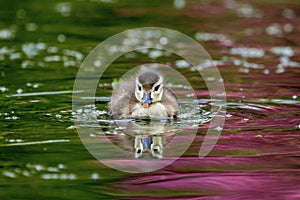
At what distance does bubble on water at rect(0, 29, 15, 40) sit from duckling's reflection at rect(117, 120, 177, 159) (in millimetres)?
4331

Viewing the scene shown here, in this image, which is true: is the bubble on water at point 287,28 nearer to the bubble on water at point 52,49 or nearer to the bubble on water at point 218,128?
the bubble on water at point 52,49

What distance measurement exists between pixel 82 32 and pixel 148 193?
681 cm

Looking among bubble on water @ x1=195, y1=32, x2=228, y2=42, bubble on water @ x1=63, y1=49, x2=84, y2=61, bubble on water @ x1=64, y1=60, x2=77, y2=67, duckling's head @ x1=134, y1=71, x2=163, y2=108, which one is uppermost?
bubble on water @ x1=195, y1=32, x2=228, y2=42

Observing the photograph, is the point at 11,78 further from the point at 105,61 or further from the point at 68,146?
the point at 68,146

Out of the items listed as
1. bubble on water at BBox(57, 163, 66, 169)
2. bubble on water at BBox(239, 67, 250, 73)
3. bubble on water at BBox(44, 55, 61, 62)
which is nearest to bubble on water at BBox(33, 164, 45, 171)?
bubble on water at BBox(57, 163, 66, 169)

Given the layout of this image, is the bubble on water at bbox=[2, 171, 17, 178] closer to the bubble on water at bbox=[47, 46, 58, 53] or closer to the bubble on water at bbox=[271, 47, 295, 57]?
Answer: the bubble on water at bbox=[47, 46, 58, 53]

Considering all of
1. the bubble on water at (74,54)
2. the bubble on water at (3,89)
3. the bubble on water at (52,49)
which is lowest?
the bubble on water at (3,89)

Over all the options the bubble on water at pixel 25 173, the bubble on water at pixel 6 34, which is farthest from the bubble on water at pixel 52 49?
the bubble on water at pixel 25 173

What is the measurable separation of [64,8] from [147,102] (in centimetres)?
637

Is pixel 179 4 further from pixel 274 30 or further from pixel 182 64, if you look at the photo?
pixel 182 64

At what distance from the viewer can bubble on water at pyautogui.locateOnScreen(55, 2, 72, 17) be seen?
45.0 feet

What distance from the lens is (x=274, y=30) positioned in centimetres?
1266

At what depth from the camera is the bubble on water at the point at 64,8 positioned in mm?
13719

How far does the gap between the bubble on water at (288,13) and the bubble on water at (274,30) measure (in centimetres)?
60
